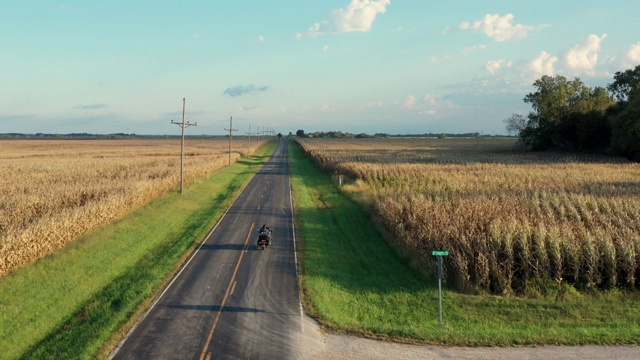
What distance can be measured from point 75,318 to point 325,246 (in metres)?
13.5

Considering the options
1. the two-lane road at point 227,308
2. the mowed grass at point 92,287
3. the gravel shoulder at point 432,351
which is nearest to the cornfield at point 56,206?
the mowed grass at point 92,287

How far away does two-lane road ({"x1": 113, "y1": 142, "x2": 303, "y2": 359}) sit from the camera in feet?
45.7

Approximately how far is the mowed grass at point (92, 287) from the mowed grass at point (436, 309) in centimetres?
704

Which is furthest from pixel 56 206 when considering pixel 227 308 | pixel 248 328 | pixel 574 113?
pixel 574 113

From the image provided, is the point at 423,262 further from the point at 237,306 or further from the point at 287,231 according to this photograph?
the point at 287,231

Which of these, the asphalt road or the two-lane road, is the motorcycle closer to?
the two-lane road

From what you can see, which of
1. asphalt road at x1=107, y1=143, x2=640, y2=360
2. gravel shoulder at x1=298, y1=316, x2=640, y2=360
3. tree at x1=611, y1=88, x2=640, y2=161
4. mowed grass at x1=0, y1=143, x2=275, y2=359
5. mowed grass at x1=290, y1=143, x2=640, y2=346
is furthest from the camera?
tree at x1=611, y1=88, x2=640, y2=161

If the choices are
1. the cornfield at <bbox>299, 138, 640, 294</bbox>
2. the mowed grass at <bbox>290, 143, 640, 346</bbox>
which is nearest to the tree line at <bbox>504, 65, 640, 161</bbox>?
the cornfield at <bbox>299, 138, 640, 294</bbox>

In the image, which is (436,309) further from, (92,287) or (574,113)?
(574,113)

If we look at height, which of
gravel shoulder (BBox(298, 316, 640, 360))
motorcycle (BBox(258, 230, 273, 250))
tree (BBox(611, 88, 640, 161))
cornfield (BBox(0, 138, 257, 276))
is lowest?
gravel shoulder (BBox(298, 316, 640, 360))

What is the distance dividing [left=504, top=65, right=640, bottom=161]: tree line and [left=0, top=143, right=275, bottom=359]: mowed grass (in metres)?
72.1

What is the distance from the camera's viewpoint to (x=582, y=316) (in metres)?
16.3

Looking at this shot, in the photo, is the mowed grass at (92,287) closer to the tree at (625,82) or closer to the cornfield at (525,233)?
the cornfield at (525,233)

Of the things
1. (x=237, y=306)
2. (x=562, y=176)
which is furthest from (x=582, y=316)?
(x=562, y=176)
